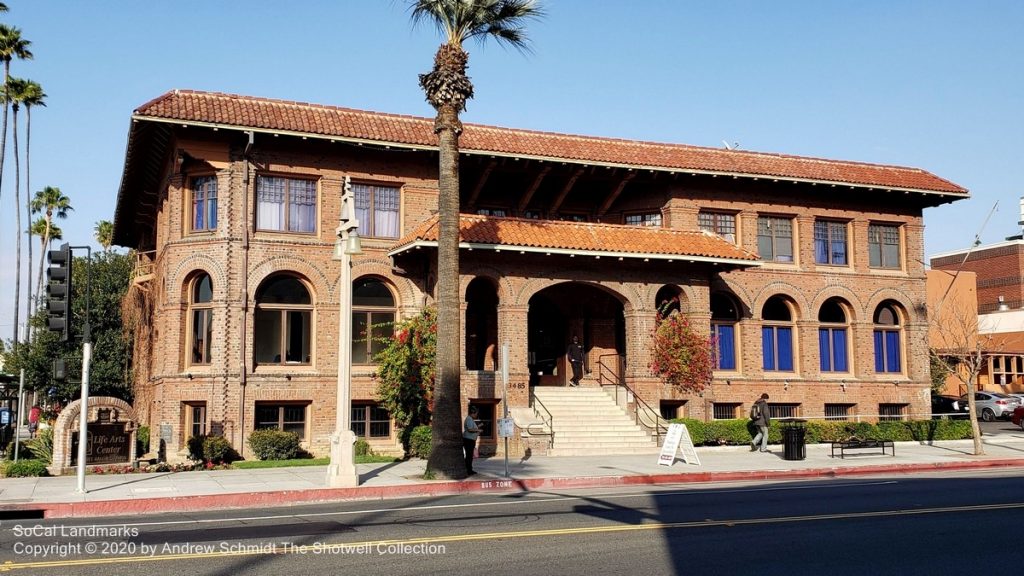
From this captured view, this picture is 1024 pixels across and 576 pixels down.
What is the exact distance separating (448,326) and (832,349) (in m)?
18.6

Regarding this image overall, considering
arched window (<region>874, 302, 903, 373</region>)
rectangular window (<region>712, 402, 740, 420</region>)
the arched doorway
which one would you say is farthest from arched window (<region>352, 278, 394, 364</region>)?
arched window (<region>874, 302, 903, 373</region>)

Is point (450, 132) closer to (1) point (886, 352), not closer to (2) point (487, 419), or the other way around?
(2) point (487, 419)

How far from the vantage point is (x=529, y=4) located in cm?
2117

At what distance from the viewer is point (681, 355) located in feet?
93.9


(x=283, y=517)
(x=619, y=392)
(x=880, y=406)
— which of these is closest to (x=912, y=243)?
(x=880, y=406)

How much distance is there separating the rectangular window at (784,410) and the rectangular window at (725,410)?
52.4 inches

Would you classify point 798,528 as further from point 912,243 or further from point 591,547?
point 912,243

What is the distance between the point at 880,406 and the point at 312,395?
2019cm

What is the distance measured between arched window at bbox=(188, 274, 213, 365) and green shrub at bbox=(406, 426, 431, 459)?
22.7 ft

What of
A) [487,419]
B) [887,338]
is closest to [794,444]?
[487,419]

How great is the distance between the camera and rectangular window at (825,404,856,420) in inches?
1307

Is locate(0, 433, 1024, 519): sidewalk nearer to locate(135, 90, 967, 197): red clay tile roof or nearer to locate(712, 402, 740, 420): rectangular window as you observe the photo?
locate(712, 402, 740, 420): rectangular window

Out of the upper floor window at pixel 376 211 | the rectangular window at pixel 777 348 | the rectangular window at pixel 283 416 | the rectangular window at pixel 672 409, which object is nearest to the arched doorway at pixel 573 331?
the rectangular window at pixel 672 409

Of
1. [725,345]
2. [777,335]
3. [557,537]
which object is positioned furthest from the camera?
[777,335]
